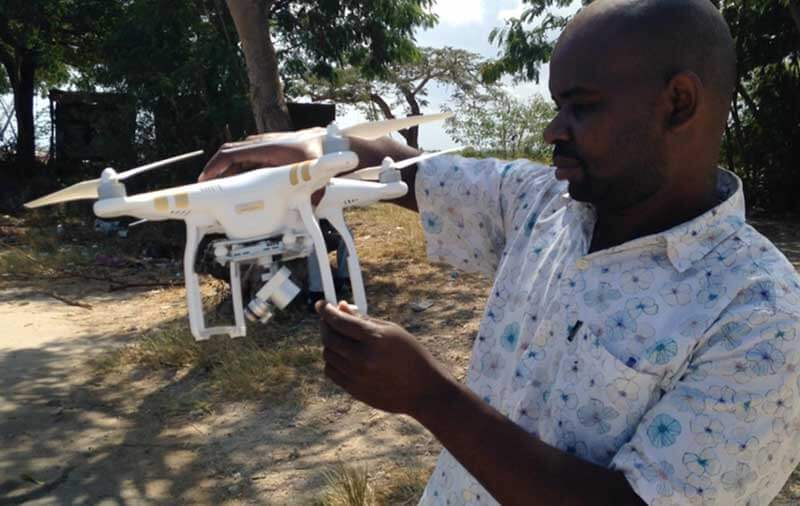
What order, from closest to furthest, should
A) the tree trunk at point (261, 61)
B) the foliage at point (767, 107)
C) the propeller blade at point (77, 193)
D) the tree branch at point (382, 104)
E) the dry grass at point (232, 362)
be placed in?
the propeller blade at point (77, 193) < the tree trunk at point (261, 61) < the dry grass at point (232, 362) < the foliage at point (767, 107) < the tree branch at point (382, 104)

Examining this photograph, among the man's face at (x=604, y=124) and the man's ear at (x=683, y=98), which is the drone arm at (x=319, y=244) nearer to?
the man's face at (x=604, y=124)

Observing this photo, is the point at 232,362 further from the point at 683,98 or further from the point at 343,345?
the point at 683,98

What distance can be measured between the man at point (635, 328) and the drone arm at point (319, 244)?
0.20 metres

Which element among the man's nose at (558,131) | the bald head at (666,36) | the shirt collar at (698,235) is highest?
the bald head at (666,36)

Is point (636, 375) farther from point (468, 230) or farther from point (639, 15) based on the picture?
point (468, 230)

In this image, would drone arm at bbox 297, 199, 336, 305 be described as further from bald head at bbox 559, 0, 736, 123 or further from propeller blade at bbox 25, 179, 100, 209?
bald head at bbox 559, 0, 736, 123

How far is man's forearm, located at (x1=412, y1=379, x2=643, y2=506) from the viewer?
87 centimetres

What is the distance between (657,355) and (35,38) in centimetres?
1315

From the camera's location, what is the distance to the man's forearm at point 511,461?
868mm

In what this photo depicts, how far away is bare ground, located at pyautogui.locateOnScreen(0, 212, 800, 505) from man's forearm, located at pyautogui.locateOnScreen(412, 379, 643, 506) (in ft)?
6.58

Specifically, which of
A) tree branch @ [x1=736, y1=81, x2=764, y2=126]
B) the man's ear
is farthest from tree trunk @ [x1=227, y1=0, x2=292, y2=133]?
tree branch @ [x1=736, y1=81, x2=764, y2=126]

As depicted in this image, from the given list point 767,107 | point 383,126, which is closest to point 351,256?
point 383,126

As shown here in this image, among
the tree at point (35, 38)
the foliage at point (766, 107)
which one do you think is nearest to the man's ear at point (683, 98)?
the foliage at point (766, 107)

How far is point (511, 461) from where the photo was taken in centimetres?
88
